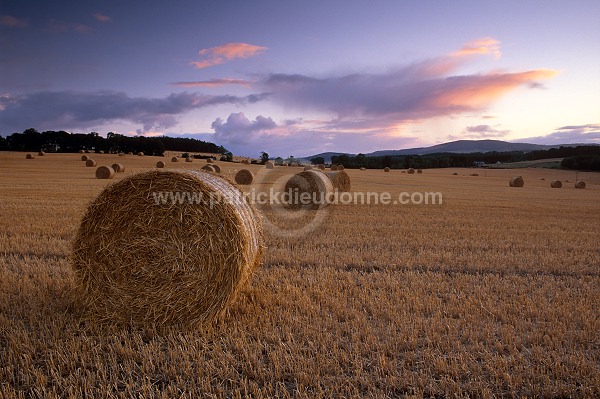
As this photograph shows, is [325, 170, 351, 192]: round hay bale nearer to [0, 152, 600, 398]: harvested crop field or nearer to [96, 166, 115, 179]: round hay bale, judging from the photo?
[0, 152, 600, 398]: harvested crop field

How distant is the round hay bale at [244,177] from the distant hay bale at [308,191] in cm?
968

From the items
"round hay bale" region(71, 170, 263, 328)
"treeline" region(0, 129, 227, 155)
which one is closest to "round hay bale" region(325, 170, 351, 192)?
"round hay bale" region(71, 170, 263, 328)

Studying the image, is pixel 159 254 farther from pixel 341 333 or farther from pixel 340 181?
pixel 340 181

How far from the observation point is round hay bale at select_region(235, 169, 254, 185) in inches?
1014

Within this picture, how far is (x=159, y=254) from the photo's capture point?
16.9 feet

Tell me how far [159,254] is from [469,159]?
7859cm

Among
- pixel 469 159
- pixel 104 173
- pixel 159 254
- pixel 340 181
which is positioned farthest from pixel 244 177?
pixel 469 159

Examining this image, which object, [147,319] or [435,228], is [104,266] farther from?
[435,228]

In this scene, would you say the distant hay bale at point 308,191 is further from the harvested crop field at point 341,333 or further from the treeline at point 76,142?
the treeline at point 76,142

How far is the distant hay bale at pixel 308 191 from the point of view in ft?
51.4

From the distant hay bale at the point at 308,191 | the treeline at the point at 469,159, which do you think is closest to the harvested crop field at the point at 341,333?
the distant hay bale at the point at 308,191

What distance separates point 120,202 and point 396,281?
4048 millimetres

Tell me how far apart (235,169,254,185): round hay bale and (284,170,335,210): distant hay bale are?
381 inches

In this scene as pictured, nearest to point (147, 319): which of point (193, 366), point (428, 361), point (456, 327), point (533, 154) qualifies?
point (193, 366)
